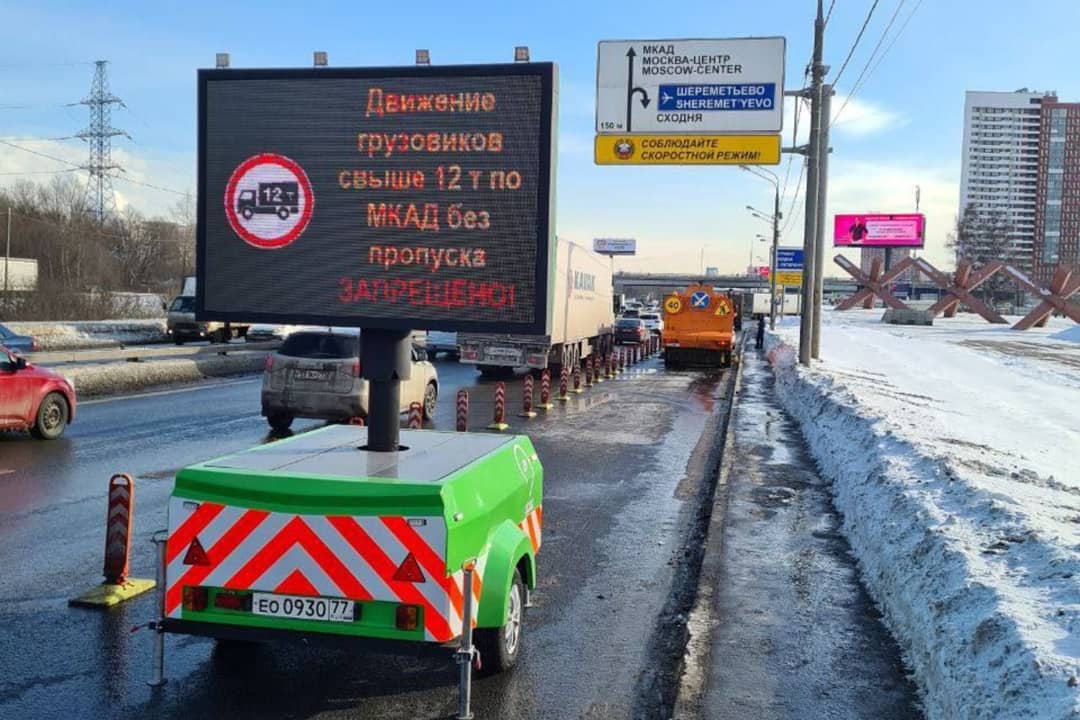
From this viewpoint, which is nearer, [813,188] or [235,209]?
[235,209]

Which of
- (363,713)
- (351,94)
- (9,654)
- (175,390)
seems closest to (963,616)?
(363,713)

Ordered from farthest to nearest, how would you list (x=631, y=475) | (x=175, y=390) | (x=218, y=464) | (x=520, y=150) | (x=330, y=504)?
(x=175, y=390) → (x=631, y=475) → (x=520, y=150) → (x=218, y=464) → (x=330, y=504)

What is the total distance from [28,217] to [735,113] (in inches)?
2606

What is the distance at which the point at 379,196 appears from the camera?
606 centimetres

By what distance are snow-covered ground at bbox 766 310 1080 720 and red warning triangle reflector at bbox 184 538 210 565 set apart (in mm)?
3658

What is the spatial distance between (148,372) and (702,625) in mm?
18476

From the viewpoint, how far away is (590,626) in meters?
6.23

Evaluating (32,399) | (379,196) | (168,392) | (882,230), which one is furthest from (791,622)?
(882,230)

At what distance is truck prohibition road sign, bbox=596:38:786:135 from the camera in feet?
73.5

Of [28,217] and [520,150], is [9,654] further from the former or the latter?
[28,217]

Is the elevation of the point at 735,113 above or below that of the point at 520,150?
above

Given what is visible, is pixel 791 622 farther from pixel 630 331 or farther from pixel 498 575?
pixel 630 331

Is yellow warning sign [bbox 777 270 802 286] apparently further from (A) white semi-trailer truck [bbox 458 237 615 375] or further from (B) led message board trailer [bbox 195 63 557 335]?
(B) led message board trailer [bbox 195 63 557 335]

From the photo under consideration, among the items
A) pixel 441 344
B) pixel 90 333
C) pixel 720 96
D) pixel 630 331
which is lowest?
pixel 90 333
